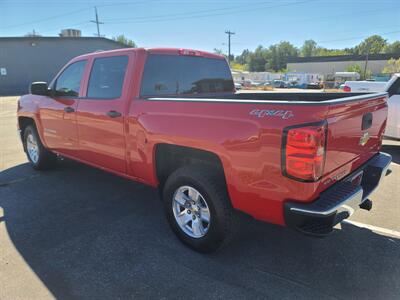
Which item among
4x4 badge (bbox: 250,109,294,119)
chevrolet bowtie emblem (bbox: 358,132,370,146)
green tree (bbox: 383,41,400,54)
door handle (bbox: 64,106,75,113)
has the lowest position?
chevrolet bowtie emblem (bbox: 358,132,370,146)

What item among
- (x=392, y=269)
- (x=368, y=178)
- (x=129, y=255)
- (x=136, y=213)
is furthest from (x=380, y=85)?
(x=129, y=255)

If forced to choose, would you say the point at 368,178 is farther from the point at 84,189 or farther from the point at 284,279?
the point at 84,189

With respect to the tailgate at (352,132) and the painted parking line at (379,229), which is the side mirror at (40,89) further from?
the painted parking line at (379,229)

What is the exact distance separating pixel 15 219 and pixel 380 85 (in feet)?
26.6

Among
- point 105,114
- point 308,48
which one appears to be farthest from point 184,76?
point 308,48

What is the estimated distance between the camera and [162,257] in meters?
3.10

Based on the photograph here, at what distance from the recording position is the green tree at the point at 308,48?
156 meters

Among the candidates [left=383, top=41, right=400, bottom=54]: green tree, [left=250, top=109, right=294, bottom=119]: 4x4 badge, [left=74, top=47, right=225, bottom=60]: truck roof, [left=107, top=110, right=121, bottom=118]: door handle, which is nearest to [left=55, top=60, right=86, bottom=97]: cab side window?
[left=74, top=47, right=225, bottom=60]: truck roof

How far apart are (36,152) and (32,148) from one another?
8.3 inches

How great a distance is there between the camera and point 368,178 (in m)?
3.25

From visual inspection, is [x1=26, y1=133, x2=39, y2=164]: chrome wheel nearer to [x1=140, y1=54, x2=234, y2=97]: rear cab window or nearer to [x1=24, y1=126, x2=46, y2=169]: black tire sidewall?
[x1=24, y1=126, x2=46, y2=169]: black tire sidewall

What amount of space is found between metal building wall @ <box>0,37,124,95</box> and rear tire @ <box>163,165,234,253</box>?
37.6m

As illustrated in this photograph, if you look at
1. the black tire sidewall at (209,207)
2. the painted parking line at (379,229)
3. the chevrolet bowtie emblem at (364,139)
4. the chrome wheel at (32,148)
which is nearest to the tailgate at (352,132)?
the chevrolet bowtie emblem at (364,139)

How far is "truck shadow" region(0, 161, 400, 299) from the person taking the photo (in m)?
2.63
